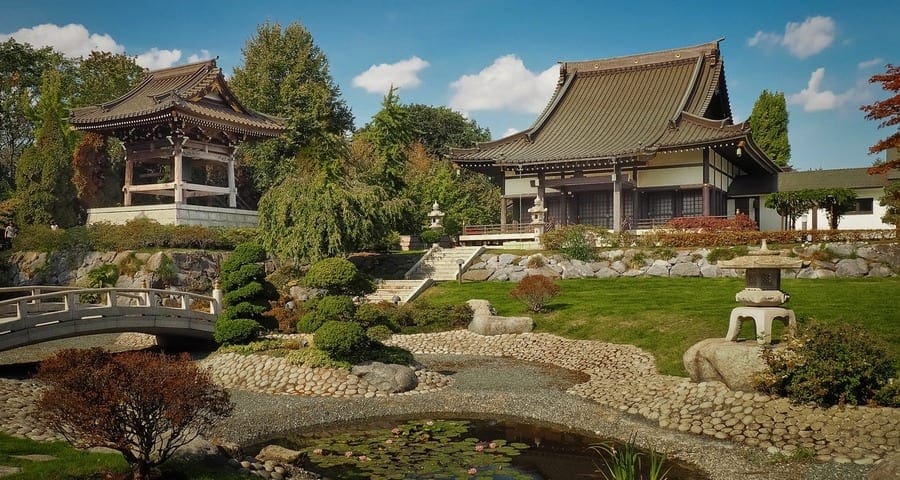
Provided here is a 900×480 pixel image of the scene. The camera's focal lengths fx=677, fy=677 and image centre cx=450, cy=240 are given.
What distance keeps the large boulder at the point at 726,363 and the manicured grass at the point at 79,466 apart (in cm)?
868

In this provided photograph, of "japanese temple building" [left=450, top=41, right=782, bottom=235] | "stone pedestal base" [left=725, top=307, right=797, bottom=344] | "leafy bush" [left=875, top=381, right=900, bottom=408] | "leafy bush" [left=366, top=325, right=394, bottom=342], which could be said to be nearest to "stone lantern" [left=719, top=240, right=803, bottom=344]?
"stone pedestal base" [left=725, top=307, right=797, bottom=344]

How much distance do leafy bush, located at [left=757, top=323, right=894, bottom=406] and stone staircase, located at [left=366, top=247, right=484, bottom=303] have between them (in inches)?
626

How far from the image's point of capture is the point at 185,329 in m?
20.2

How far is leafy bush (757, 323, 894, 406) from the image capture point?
11195 millimetres

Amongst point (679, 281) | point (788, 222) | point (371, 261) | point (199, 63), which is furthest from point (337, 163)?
point (788, 222)

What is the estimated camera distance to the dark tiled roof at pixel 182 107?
2994 centimetres

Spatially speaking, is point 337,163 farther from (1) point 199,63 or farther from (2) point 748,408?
(2) point 748,408

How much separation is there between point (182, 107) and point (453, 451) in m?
23.3

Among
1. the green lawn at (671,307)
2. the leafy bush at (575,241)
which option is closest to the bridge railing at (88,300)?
the green lawn at (671,307)

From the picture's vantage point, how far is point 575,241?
2897cm

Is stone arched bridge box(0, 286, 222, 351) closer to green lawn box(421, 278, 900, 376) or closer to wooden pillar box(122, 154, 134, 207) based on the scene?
green lawn box(421, 278, 900, 376)

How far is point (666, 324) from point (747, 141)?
14.7m

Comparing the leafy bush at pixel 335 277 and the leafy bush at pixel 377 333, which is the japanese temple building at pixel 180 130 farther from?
the leafy bush at pixel 377 333

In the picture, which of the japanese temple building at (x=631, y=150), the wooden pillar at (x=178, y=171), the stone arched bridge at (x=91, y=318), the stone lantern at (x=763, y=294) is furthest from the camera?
the japanese temple building at (x=631, y=150)
